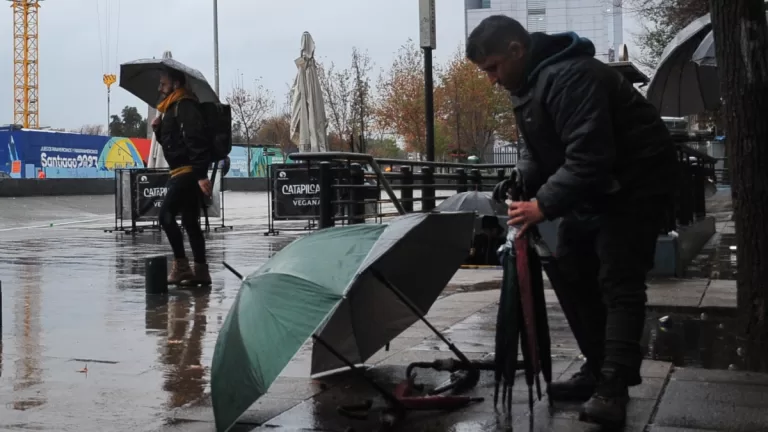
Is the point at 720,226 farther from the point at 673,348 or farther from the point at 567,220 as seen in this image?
the point at 567,220

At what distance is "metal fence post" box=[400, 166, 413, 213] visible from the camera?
41.5 feet

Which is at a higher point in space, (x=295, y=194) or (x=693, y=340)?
(x=295, y=194)

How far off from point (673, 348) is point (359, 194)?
21.3 ft

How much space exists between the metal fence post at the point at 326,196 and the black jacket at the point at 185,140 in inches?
44.6

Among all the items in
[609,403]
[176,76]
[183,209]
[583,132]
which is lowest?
[609,403]

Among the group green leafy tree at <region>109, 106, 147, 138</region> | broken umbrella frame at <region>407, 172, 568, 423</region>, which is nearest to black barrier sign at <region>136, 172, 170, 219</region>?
broken umbrella frame at <region>407, 172, 568, 423</region>

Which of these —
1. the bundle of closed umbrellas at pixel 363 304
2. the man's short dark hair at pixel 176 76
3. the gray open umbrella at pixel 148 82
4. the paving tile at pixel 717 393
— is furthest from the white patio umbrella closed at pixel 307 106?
the paving tile at pixel 717 393

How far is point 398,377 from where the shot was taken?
517 cm

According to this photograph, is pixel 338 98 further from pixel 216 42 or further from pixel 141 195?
pixel 141 195

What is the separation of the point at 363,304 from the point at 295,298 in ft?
1.91

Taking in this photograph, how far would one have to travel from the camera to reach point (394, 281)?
4484 mm

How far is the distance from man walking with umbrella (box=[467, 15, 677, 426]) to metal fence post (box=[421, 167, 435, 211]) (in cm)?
879

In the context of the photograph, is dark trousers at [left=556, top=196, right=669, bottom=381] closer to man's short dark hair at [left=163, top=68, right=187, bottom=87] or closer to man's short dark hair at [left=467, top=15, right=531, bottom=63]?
man's short dark hair at [left=467, top=15, right=531, bottom=63]

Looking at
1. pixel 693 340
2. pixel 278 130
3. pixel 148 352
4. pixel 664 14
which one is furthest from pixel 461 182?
pixel 278 130
